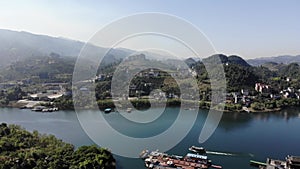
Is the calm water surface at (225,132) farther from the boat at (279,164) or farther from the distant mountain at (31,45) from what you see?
the distant mountain at (31,45)

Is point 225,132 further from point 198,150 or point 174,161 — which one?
point 174,161

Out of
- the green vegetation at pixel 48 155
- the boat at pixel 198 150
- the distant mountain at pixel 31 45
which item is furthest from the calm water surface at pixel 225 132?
the distant mountain at pixel 31 45

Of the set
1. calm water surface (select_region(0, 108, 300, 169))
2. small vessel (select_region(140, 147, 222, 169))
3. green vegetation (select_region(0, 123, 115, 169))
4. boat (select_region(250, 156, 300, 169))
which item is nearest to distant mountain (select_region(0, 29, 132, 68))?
calm water surface (select_region(0, 108, 300, 169))

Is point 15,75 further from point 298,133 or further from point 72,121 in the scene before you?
point 298,133

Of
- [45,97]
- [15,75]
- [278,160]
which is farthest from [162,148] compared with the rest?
[15,75]

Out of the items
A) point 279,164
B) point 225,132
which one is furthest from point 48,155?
point 225,132
